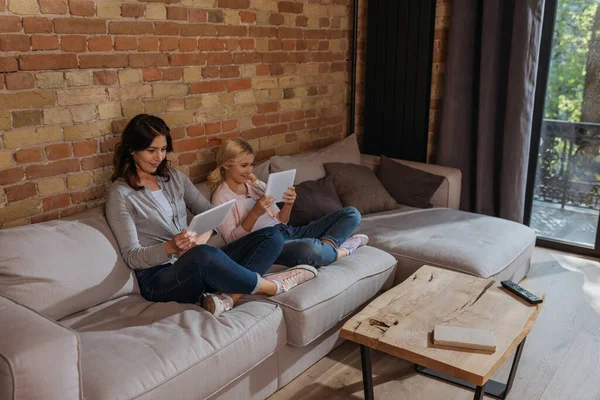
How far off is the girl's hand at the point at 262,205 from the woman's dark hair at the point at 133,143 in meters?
0.55

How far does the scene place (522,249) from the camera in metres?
3.11

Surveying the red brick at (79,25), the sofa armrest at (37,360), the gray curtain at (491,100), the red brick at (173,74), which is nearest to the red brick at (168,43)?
the red brick at (173,74)

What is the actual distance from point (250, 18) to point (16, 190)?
1722mm

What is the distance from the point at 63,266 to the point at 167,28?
138 cm

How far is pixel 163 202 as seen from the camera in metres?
2.59

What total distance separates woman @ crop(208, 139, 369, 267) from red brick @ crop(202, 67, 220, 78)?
0.53 meters

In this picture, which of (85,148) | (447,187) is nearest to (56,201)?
(85,148)

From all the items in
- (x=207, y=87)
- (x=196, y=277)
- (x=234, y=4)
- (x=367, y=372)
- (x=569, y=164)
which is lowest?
(x=367, y=372)

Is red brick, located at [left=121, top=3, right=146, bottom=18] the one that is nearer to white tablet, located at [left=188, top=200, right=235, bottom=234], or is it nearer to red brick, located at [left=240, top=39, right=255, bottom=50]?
red brick, located at [left=240, top=39, right=255, bottom=50]

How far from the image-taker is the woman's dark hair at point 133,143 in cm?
244

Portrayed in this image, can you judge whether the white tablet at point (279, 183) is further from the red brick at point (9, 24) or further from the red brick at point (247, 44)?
the red brick at point (9, 24)

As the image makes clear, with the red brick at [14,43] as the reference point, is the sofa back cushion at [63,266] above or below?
below

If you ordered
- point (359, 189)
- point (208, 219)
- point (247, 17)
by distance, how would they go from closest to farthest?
point (208, 219) < point (247, 17) < point (359, 189)

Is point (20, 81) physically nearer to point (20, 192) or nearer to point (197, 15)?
point (20, 192)
